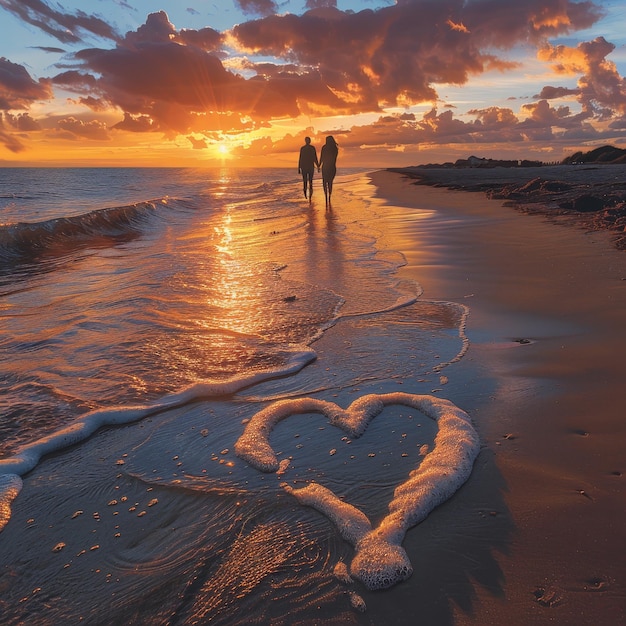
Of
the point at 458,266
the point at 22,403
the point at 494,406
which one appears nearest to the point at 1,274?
the point at 22,403

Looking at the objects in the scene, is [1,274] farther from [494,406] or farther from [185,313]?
[494,406]

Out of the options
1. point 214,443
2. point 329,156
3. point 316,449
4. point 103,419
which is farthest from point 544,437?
point 329,156

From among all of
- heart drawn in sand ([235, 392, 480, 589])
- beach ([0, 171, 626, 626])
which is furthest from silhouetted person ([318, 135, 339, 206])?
Result: heart drawn in sand ([235, 392, 480, 589])

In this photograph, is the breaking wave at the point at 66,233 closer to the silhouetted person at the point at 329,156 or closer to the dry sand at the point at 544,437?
the silhouetted person at the point at 329,156

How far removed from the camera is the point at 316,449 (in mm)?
2926

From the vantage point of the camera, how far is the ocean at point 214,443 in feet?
6.37

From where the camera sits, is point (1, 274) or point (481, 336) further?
point (1, 274)

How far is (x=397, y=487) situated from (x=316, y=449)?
593 mm

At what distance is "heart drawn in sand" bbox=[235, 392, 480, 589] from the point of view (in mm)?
2027

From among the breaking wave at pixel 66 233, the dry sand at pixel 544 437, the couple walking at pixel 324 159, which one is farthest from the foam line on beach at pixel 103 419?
the couple walking at pixel 324 159

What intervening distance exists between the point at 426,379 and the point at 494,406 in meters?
0.63

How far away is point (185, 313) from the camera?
224 inches

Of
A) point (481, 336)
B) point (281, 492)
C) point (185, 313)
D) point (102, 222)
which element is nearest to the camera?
point (281, 492)

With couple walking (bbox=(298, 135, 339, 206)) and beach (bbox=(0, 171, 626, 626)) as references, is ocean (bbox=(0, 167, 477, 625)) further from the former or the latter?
couple walking (bbox=(298, 135, 339, 206))
